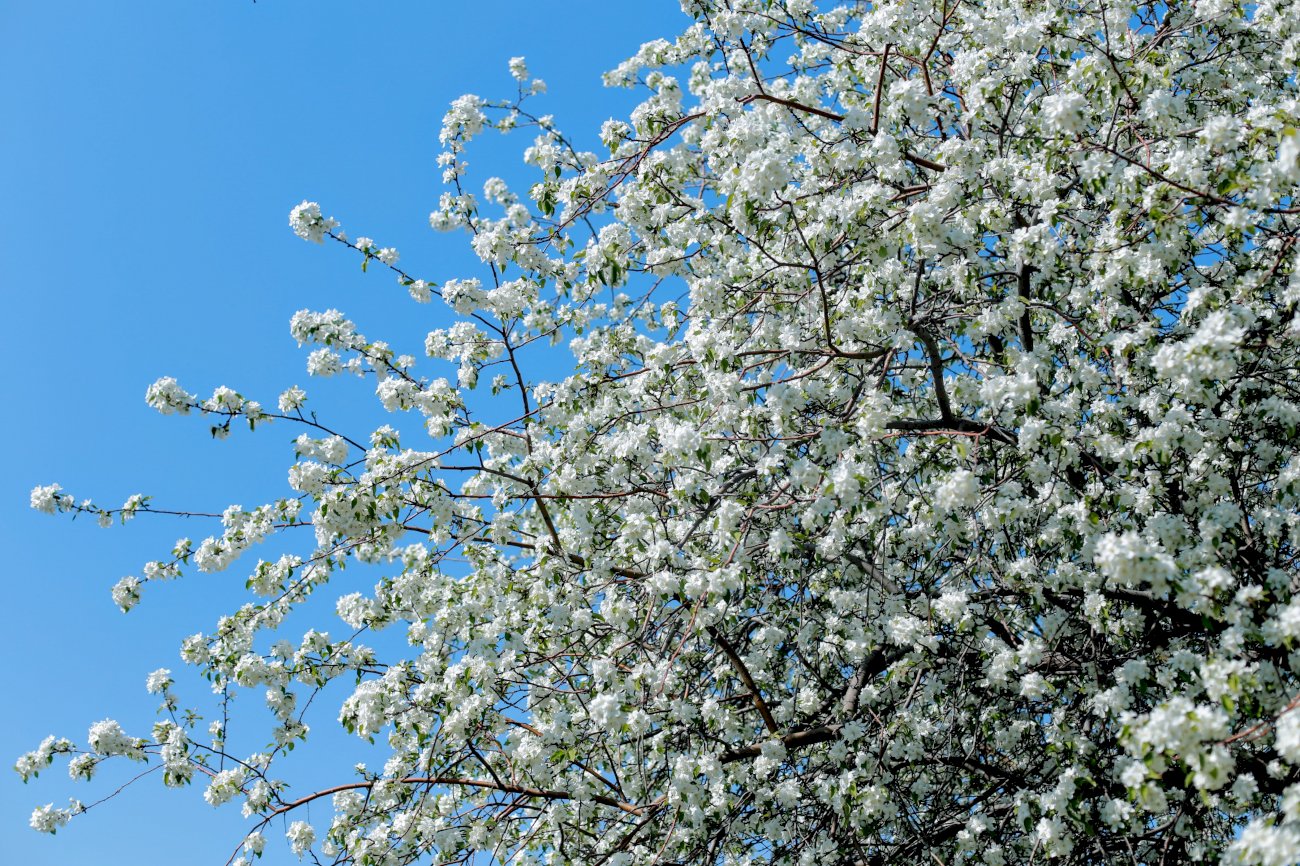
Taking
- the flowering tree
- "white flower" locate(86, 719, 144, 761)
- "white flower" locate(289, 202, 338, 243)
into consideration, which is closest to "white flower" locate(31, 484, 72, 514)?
the flowering tree

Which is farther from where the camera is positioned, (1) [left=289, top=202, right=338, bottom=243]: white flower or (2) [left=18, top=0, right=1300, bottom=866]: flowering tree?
(1) [left=289, top=202, right=338, bottom=243]: white flower

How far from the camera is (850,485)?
5.56m

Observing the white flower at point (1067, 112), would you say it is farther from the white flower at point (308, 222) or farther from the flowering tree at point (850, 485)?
the white flower at point (308, 222)

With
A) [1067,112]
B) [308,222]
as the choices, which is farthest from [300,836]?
[1067,112]

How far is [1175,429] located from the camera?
5.39 m

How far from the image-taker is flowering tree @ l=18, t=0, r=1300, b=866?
5.67 meters

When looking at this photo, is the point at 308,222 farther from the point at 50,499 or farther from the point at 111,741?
the point at 111,741

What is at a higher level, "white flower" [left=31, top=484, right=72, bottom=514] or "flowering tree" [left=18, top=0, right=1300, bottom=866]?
"white flower" [left=31, top=484, right=72, bottom=514]

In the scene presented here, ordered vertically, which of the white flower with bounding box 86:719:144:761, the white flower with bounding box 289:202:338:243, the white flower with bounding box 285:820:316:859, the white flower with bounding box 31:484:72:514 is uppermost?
the white flower with bounding box 289:202:338:243

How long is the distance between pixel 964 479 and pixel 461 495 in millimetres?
4379

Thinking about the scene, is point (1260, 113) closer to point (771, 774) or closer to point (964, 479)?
point (964, 479)

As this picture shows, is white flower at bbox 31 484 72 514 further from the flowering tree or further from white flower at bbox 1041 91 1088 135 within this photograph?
white flower at bbox 1041 91 1088 135

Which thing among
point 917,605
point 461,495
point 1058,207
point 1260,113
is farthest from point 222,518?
point 1260,113

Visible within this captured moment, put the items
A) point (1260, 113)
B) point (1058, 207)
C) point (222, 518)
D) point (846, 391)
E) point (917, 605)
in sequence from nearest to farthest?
1. point (1260, 113)
2. point (1058, 207)
3. point (917, 605)
4. point (846, 391)
5. point (222, 518)
